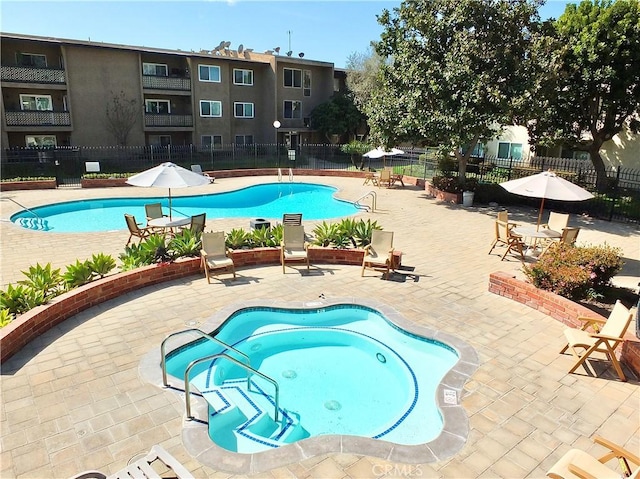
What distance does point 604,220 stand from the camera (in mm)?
17297

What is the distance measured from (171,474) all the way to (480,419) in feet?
12.4

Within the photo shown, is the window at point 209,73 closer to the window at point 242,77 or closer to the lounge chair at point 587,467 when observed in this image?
the window at point 242,77

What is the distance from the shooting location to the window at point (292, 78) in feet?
119

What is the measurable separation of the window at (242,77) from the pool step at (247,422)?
33665 millimetres

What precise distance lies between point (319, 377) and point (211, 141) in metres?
31.4

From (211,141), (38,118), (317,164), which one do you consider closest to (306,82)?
(317,164)

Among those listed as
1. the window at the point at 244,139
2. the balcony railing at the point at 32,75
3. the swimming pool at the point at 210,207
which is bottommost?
the swimming pool at the point at 210,207

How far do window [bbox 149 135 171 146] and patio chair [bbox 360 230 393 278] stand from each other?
27762 millimetres

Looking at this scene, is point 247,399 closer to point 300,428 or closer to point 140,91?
point 300,428

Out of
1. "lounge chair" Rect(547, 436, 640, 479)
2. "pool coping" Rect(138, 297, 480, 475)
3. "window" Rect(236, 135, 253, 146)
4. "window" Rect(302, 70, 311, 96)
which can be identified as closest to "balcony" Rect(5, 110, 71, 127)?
"window" Rect(236, 135, 253, 146)

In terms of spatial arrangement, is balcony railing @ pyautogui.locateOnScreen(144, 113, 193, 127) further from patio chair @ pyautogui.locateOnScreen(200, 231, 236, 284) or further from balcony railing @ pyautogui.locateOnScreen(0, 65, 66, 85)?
patio chair @ pyautogui.locateOnScreen(200, 231, 236, 284)

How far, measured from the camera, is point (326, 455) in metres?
4.68

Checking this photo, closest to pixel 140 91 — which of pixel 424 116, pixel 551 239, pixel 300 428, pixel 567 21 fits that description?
pixel 424 116

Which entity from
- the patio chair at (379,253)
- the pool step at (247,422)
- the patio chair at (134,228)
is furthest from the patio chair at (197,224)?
the pool step at (247,422)
